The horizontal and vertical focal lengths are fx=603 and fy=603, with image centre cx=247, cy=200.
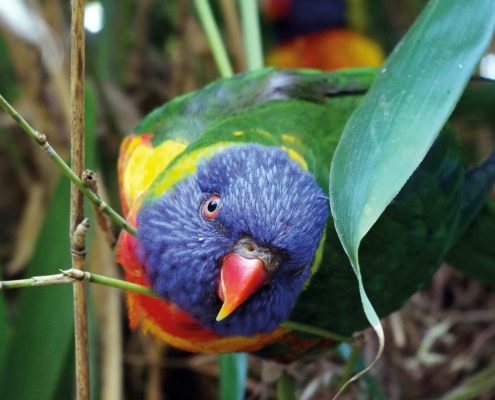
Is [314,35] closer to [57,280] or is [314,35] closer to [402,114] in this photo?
[402,114]

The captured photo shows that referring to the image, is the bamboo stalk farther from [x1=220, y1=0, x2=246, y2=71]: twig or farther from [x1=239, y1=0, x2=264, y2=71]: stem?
[x1=220, y1=0, x2=246, y2=71]: twig

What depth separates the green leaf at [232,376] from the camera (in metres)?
1.13

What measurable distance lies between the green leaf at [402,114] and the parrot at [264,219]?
0.57 feet

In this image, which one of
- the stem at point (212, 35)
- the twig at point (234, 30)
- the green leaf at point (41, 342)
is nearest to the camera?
the green leaf at point (41, 342)

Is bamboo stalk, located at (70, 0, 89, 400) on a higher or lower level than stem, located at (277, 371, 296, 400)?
higher

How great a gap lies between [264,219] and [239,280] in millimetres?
90

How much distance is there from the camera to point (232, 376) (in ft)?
3.78

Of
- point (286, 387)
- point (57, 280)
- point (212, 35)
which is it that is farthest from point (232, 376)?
point (212, 35)

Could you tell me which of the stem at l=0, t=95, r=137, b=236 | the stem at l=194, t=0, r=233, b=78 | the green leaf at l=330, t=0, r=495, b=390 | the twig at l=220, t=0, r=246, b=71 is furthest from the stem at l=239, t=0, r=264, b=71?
the stem at l=0, t=95, r=137, b=236

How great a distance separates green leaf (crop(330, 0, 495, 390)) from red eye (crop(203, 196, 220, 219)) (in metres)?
0.22

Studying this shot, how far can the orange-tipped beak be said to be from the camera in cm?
82

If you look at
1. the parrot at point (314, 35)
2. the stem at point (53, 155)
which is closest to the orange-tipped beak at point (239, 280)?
the stem at point (53, 155)

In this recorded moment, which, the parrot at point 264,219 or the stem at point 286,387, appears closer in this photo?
the parrot at point 264,219

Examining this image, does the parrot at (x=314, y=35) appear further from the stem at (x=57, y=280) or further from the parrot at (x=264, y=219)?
the stem at (x=57, y=280)
